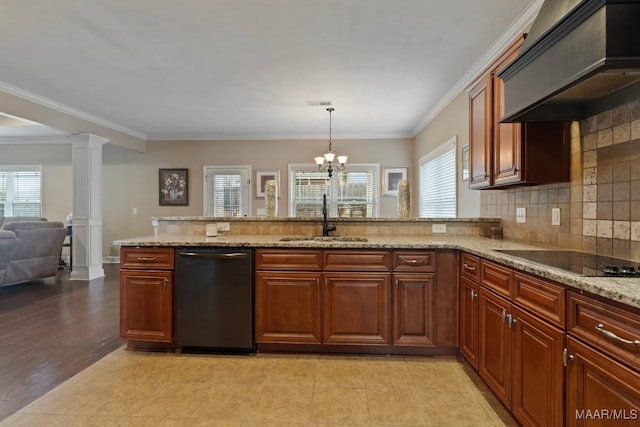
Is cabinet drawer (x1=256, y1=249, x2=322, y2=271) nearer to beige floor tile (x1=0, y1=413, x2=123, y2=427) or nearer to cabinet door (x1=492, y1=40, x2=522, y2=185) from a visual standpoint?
beige floor tile (x1=0, y1=413, x2=123, y2=427)

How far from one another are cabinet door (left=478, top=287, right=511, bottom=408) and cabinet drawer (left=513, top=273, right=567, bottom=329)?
0.15m

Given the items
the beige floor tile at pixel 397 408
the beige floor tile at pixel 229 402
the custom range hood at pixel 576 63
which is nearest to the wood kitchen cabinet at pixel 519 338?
the beige floor tile at pixel 397 408

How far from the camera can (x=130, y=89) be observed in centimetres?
411

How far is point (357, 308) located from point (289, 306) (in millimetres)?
520

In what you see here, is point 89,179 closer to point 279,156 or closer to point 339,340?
point 279,156

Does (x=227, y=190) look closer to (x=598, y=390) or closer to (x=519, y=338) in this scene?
(x=519, y=338)

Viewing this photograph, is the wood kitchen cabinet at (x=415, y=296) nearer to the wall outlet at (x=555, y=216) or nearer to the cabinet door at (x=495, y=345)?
the cabinet door at (x=495, y=345)

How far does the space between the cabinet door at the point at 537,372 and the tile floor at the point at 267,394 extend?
1.02 ft

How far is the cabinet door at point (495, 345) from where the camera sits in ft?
5.82

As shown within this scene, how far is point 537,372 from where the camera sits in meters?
1.49

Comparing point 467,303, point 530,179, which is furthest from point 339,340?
point 530,179

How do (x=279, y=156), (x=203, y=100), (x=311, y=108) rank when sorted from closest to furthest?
(x=203, y=100) → (x=311, y=108) → (x=279, y=156)

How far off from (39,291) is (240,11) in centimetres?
477

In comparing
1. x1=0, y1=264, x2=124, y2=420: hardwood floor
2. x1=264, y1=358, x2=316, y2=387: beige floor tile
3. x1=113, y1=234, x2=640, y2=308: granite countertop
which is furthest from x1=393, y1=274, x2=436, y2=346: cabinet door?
x1=0, y1=264, x2=124, y2=420: hardwood floor
